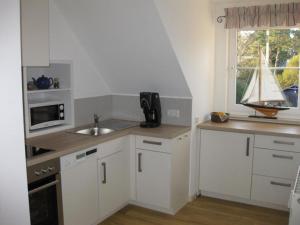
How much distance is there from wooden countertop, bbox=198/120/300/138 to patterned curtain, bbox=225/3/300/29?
1.07 m

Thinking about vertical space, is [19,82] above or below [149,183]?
above

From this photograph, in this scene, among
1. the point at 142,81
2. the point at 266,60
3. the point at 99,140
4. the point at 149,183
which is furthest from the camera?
the point at 266,60

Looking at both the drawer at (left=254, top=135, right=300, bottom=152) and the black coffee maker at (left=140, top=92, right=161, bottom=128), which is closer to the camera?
the drawer at (left=254, top=135, right=300, bottom=152)

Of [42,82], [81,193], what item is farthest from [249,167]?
[42,82]

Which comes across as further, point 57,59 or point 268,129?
point 268,129

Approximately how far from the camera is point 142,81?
3477 millimetres

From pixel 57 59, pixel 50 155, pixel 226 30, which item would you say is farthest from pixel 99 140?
pixel 226 30

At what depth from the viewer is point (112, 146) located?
303 cm

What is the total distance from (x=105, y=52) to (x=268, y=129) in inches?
72.5

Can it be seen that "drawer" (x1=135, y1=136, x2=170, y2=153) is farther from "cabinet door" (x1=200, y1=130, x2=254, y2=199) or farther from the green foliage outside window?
the green foliage outside window

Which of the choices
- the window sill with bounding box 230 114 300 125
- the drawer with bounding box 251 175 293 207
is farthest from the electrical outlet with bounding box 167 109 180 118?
the drawer with bounding box 251 175 293 207

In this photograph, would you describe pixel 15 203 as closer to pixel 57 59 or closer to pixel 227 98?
pixel 57 59

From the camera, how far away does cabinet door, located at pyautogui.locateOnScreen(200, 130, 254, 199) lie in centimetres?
334

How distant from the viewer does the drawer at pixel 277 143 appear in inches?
122
